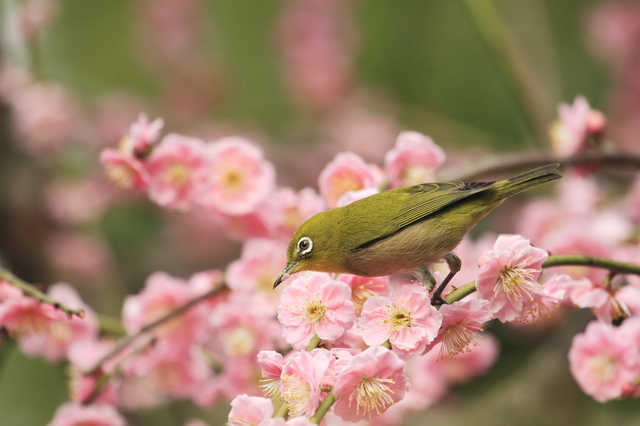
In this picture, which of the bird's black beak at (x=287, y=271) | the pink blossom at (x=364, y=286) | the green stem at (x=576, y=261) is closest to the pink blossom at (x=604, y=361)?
the green stem at (x=576, y=261)

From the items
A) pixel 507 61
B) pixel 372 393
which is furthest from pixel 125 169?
pixel 507 61

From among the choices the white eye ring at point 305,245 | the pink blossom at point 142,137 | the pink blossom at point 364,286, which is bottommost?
the pink blossom at point 364,286

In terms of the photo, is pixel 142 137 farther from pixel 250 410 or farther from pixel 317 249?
pixel 250 410

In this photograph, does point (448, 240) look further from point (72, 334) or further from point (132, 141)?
point (72, 334)

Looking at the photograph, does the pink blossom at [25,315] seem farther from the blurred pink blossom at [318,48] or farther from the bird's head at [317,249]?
the blurred pink blossom at [318,48]

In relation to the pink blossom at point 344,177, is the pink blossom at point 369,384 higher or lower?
lower
